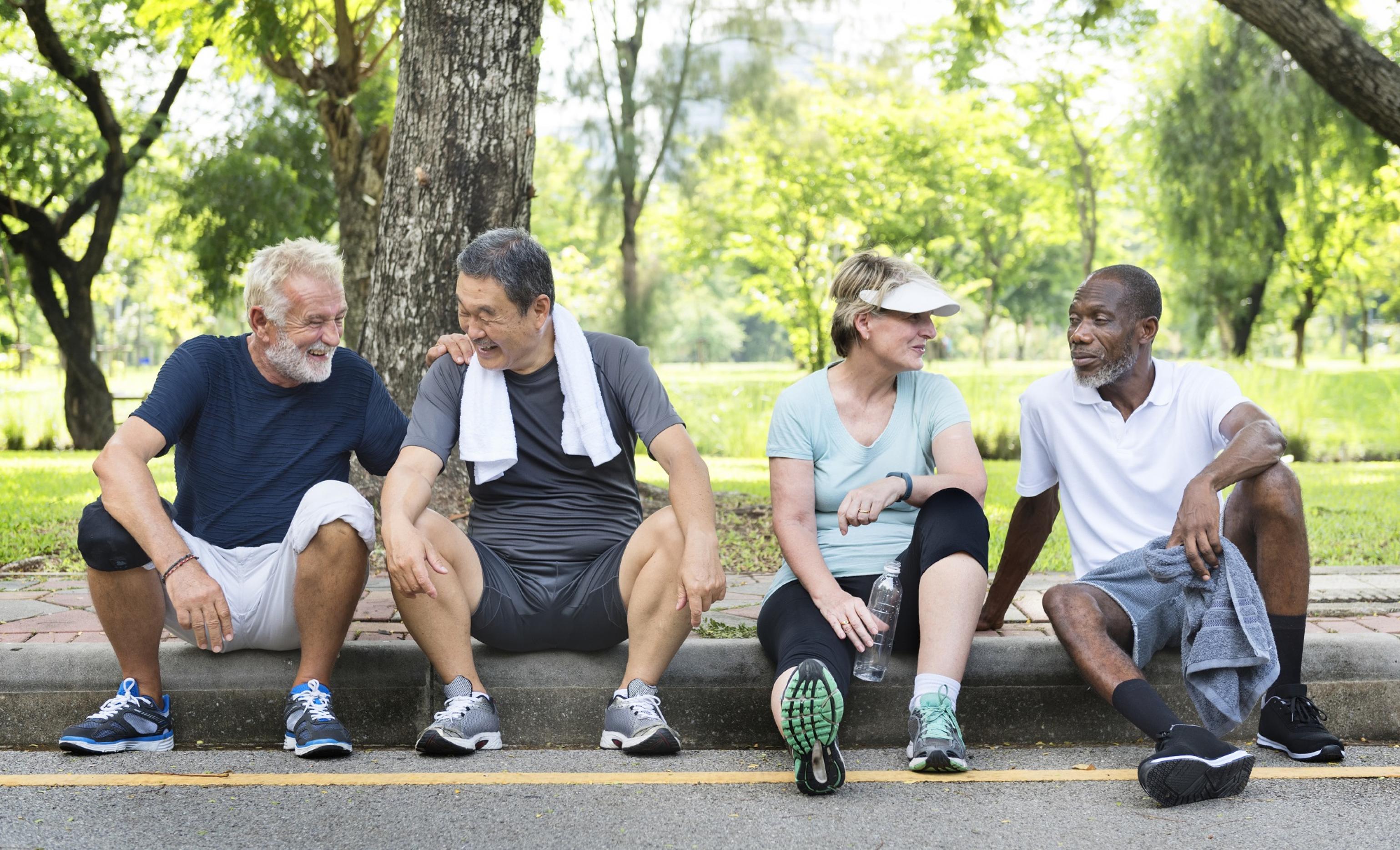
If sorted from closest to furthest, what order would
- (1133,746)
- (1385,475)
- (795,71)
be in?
(1133,746) → (1385,475) → (795,71)

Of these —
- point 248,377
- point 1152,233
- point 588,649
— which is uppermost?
point 1152,233

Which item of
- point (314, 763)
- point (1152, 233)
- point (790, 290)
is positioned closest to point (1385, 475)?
point (314, 763)

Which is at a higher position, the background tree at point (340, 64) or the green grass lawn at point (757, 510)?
the background tree at point (340, 64)

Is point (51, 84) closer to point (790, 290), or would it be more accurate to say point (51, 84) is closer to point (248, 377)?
point (790, 290)

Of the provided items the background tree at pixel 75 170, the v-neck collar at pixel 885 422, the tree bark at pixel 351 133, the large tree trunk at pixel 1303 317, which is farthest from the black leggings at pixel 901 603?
the large tree trunk at pixel 1303 317

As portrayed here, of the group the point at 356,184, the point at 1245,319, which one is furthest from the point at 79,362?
the point at 1245,319

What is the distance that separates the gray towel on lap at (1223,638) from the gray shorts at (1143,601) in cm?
12

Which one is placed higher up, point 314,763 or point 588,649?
point 588,649

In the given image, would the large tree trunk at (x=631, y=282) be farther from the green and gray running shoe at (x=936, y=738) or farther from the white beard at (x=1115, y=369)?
the green and gray running shoe at (x=936, y=738)

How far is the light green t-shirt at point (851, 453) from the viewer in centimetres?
395

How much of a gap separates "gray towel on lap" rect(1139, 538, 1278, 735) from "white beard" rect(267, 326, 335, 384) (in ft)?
8.41

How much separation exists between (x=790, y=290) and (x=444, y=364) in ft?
79.7

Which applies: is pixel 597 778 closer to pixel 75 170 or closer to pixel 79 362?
pixel 79 362

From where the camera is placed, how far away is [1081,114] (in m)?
31.2
